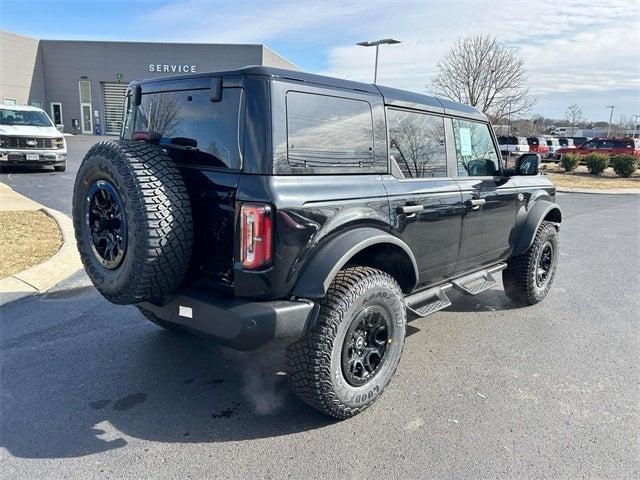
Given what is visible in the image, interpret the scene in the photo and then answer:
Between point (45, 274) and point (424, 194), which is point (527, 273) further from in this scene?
point (45, 274)

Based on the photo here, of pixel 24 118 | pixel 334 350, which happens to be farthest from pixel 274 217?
pixel 24 118

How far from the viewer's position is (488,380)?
349cm

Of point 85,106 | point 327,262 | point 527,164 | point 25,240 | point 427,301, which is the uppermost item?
point 85,106

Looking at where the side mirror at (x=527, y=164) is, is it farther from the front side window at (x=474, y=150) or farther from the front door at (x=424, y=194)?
the front door at (x=424, y=194)

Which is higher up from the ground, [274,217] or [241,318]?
[274,217]

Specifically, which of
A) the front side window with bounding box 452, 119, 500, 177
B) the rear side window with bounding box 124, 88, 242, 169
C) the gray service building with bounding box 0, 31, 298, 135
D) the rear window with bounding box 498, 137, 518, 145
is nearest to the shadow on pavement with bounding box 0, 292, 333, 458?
the rear side window with bounding box 124, 88, 242, 169

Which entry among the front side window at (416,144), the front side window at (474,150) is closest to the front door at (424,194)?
the front side window at (416,144)

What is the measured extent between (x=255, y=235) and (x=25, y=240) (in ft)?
17.8

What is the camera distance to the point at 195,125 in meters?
2.93

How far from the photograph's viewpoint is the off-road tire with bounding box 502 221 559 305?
16.1ft

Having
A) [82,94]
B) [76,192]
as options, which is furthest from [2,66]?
[76,192]

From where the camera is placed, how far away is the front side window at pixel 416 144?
3404 millimetres

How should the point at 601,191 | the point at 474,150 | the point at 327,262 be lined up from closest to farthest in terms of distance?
the point at 327,262 → the point at 474,150 → the point at 601,191

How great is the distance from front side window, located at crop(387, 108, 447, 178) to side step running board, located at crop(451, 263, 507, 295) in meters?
0.94
